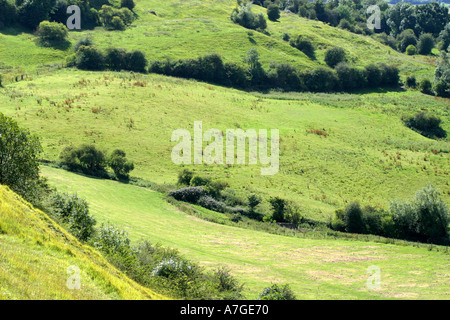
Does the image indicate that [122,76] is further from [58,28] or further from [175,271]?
[175,271]

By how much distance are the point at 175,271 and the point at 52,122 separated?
50.2 meters

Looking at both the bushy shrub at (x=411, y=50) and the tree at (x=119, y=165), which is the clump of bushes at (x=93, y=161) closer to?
the tree at (x=119, y=165)

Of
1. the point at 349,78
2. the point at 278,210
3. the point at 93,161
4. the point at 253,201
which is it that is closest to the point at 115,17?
the point at 349,78

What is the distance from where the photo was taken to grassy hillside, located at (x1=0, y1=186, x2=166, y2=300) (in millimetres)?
15383

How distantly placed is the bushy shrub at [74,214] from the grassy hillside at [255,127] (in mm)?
23759

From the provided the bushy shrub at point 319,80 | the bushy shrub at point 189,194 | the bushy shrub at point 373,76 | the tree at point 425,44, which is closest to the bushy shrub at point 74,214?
the bushy shrub at point 189,194

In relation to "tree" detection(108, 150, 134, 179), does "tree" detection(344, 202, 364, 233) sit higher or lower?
lower

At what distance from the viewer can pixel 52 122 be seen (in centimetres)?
6750

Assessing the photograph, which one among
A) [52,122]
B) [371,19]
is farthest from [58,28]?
[371,19]

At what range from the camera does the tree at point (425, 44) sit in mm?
164500

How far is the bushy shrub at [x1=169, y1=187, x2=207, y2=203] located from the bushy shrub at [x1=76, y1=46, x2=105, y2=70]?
6208 centimetres

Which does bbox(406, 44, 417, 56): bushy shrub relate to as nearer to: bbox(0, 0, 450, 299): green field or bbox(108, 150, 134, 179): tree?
bbox(0, 0, 450, 299): green field

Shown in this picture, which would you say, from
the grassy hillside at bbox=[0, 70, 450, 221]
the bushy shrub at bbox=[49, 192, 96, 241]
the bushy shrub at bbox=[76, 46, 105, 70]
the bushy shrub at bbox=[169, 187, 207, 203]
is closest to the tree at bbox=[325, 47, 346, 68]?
the grassy hillside at bbox=[0, 70, 450, 221]

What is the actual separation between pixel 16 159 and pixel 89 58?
7452cm
